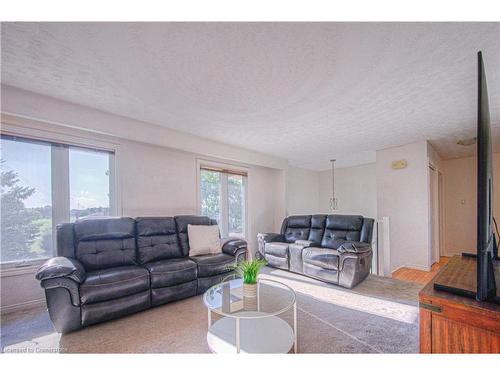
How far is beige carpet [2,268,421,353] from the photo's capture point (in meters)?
1.72

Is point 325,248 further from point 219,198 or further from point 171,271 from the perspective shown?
point 171,271

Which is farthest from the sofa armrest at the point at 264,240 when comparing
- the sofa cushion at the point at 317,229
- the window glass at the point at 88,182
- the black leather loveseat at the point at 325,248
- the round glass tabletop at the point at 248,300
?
the window glass at the point at 88,182

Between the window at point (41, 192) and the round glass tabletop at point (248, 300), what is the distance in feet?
7.03

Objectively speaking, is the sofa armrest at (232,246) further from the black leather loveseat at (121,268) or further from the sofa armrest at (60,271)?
the sofa armrest at (60,271)

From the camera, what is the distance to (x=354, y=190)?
6.27m

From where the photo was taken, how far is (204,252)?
3.08 metres

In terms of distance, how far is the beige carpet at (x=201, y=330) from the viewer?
1.72 m

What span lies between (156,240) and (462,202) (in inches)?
254

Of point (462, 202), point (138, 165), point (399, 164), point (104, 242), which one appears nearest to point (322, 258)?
point (399, 164)

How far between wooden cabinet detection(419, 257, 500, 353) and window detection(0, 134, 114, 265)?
3561 millimetres

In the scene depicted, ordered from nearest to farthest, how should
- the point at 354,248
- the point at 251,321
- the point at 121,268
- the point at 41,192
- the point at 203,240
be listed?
the point at 251,321 → the point at 121,268 → the point at 41,192 → the point at 354,248 → the point at 203,240

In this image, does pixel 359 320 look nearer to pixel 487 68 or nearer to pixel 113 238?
pixel 487 68

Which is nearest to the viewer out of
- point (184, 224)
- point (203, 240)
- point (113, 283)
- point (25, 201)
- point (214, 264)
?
point (113, 283)
